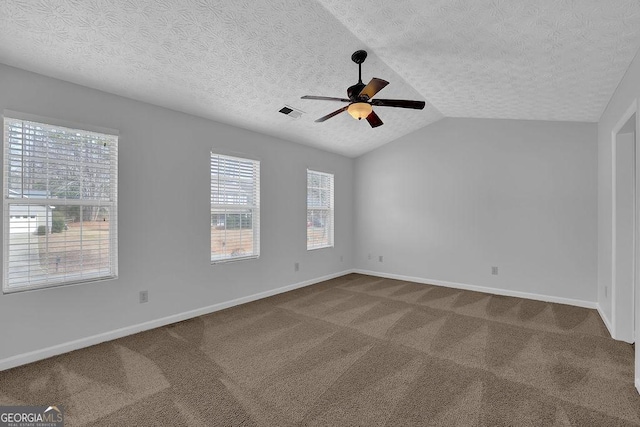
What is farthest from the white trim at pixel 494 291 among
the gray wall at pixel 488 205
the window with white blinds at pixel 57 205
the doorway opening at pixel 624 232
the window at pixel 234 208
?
the window with white blinds at pixel 57 205

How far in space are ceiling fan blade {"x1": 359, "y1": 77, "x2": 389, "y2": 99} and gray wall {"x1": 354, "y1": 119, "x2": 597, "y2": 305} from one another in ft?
10.3

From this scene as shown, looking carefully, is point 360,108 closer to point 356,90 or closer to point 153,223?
point 356,90

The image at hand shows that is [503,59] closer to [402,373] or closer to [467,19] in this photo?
[467,19]

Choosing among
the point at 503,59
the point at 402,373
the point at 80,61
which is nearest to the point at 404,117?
the point at 503,59

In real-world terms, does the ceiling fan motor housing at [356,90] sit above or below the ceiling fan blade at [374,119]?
above

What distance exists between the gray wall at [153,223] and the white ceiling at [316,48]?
0.23m

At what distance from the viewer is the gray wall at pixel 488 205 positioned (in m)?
4.18

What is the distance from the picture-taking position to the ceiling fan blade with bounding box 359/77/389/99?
2382mm

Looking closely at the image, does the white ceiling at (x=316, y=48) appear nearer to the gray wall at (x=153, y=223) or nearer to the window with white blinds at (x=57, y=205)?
the gray wall at (x=153, y=223)

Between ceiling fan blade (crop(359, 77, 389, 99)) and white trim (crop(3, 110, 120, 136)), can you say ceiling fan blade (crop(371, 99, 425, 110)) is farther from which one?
white trim (crop(3, 110, 120, 136))

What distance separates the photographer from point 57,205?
2736 mm

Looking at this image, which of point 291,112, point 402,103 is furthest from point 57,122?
point 402,103

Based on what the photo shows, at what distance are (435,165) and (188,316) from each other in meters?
4.53

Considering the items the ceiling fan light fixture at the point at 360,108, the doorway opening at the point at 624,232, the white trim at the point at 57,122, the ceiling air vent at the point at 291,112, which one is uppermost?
the ceiling air vent at the point at 291,112
